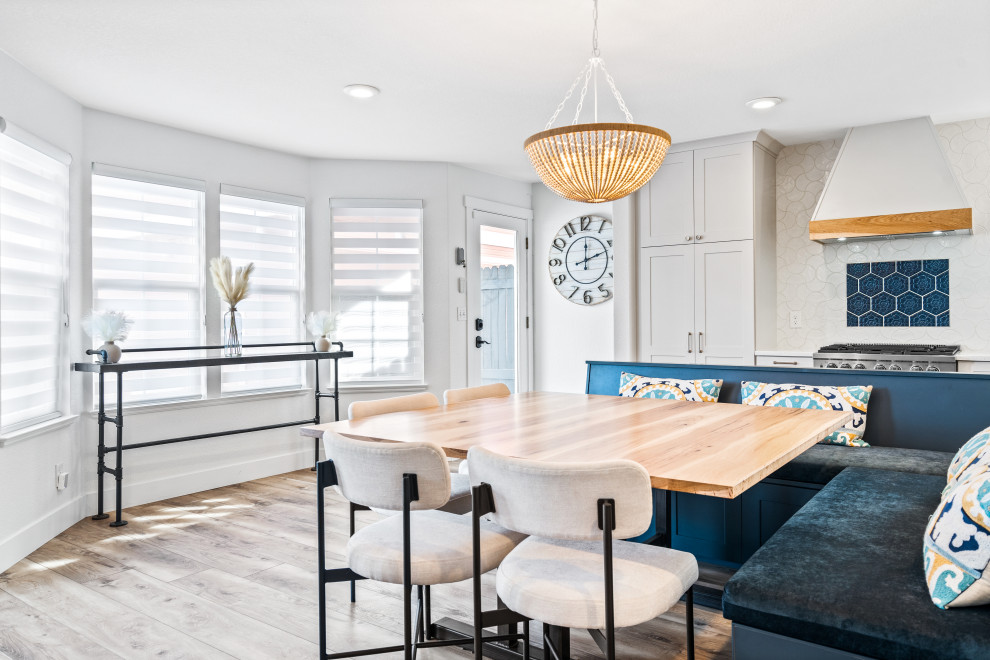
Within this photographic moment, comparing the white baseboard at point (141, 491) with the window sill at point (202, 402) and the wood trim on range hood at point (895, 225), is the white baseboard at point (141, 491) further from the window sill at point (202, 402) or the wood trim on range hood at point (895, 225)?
the wood trim on range hood at point (895, 225)

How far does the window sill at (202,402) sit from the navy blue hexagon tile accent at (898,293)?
13.4ft

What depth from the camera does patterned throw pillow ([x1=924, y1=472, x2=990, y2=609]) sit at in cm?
130

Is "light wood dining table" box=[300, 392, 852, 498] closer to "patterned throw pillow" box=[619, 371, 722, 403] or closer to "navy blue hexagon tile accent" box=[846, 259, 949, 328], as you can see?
"patterned throw pillow" box=[619, 371, 722, 403]

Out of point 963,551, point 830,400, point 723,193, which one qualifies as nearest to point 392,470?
point 963,551

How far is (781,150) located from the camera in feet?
16.2

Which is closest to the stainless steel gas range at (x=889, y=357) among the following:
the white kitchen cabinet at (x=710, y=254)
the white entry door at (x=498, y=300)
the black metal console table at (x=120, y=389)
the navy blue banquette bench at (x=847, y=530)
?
the white kitchen cabinet at (x=710, y=254)

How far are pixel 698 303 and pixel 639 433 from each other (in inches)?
115

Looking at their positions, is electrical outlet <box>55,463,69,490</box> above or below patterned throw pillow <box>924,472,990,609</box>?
below

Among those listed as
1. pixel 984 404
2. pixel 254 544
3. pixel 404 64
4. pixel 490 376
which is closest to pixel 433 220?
pixel 490 376

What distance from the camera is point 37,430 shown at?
321cm

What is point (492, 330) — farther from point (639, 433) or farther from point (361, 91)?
point (639, 433)

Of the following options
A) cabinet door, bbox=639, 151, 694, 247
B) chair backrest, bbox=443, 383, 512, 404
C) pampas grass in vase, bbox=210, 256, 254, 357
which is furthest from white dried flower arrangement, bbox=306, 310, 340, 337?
cabinet door, bbox=639, 151, 694, 247

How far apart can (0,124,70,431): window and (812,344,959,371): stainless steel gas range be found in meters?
4.39

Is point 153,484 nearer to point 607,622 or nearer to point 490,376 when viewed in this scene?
point 490,376
